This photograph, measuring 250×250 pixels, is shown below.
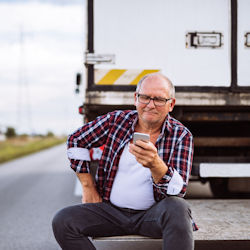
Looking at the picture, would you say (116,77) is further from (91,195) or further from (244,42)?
(91,195)

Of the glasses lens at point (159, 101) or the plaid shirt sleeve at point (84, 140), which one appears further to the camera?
the plaid shirt sleeve at point (84, 140)

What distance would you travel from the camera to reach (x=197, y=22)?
443 cm

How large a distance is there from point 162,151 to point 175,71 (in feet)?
6.01

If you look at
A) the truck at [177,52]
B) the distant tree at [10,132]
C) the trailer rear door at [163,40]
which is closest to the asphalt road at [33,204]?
the truck at [177,52]

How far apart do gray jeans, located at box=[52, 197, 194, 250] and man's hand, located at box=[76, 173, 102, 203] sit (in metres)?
0.10

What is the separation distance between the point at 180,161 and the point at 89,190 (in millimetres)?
731

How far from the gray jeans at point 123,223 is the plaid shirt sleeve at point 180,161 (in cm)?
7

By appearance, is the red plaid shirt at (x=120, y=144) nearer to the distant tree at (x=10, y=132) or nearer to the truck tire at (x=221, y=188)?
the truck tire at (x=221, y=188)

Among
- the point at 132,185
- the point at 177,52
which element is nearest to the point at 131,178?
the point at 132,185

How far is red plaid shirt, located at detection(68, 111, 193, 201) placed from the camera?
2789 millimetres

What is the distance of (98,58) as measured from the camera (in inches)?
175

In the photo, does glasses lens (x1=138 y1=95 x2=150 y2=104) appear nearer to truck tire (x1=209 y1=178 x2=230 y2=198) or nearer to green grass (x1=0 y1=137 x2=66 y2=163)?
truck tire (x1=209 y1=178 x2=230 y2=198)

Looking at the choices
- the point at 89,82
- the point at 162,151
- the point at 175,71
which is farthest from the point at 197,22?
the point at 162,151

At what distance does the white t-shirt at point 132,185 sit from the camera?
114 inches
